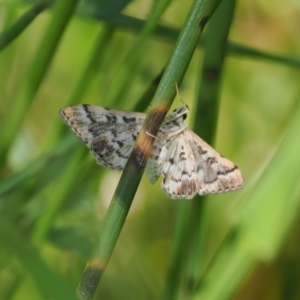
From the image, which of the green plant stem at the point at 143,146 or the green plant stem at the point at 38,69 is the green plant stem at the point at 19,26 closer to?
the green plant stem at the point at 38,69

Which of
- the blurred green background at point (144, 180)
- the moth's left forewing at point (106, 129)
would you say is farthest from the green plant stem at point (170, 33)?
the moth's left forewing at point (106, 129)

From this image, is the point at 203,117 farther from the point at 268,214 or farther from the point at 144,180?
the point at 144,180

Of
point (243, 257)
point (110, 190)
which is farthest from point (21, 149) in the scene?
point (243, 257)

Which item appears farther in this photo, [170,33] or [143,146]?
[170,33]

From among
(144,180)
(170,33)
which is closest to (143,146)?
(170,33)

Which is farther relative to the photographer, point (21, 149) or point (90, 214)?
point (21, 149)

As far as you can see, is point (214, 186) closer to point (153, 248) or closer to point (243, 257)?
point (243, 257)
